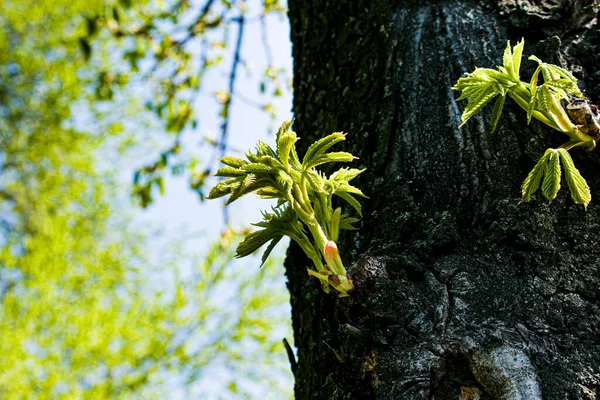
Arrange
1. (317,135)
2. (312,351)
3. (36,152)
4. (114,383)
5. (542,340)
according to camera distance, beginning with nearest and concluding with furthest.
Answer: (542,340) < (312,351) < (317,135) < (114,383) < (36,152)

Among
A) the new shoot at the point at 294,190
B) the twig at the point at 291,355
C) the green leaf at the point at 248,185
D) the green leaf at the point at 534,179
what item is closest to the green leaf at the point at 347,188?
the new shoot at the point at 294,190

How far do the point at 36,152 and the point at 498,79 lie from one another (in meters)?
8.86

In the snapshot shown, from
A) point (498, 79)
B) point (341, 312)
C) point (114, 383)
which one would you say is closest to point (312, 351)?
point (341, 312)

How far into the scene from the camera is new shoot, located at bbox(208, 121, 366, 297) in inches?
34.3

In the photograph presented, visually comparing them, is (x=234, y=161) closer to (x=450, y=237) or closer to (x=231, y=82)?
(x=450, y=237)

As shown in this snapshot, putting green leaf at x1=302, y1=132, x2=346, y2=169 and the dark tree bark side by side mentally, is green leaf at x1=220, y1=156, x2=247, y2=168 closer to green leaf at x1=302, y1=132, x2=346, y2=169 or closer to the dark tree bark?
green leaf at x1=302, y1=132, x2=346, y2=169

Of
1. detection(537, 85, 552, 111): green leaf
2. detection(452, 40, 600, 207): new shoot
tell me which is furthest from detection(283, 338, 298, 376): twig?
detection(537, 85, 552, 111): green leaf

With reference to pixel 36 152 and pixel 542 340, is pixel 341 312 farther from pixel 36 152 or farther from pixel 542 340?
pixel 36 152

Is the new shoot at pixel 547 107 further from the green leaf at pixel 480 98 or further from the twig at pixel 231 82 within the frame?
the twig at pixel 231 82

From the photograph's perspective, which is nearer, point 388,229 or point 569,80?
point 569,80

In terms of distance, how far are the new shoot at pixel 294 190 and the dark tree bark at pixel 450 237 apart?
0.29ft

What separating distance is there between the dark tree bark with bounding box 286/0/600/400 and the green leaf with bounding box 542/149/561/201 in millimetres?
92

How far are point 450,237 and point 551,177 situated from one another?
0.59 feet

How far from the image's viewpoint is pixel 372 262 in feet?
3.19
